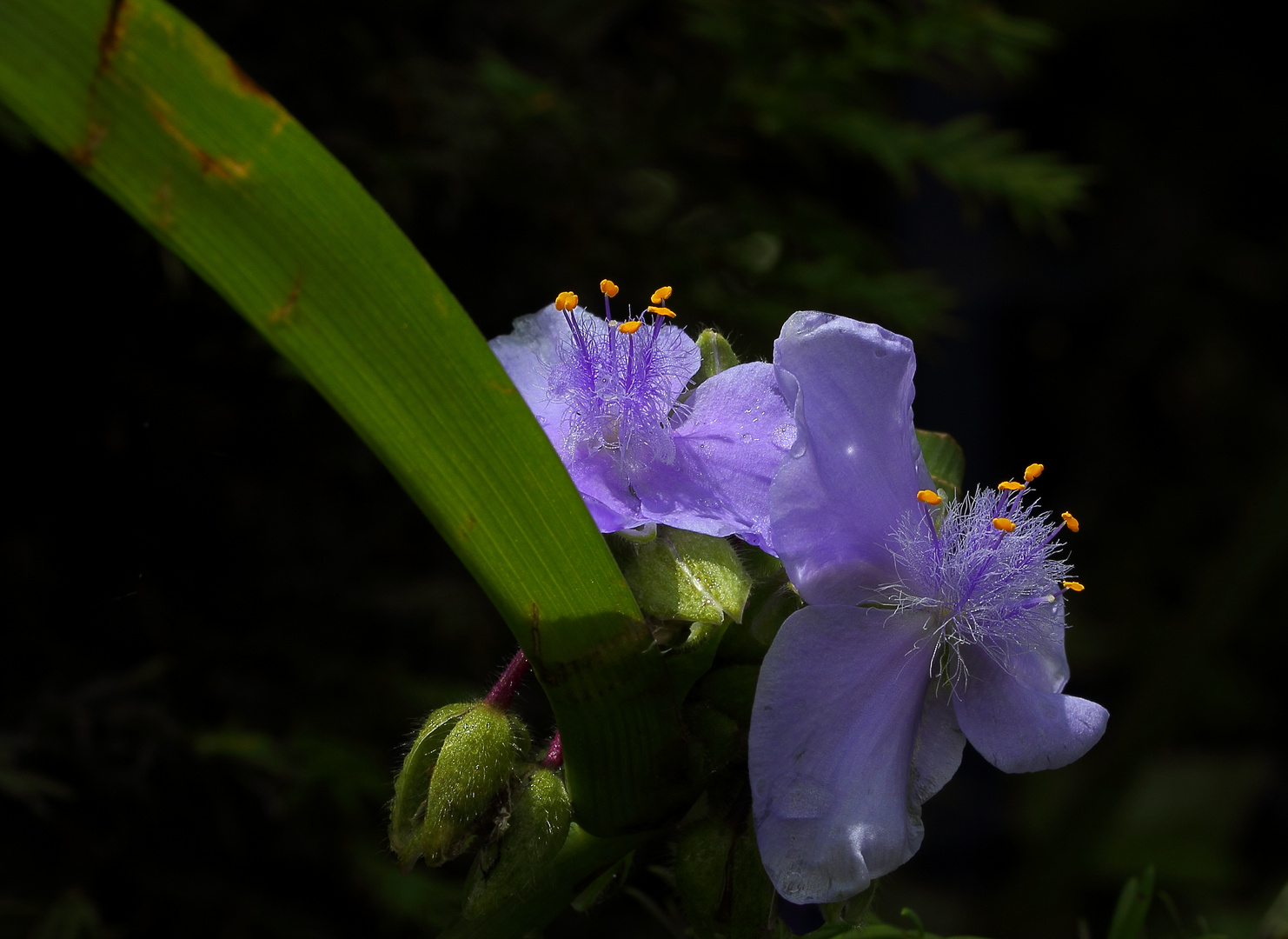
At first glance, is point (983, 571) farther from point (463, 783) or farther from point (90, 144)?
point (90, 144)

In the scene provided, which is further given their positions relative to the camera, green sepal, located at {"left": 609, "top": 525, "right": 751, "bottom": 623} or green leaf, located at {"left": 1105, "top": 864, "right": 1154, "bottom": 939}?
green leaf, located at {"left": 1105, "top": 864, "right": 1154, "bottom": 939}

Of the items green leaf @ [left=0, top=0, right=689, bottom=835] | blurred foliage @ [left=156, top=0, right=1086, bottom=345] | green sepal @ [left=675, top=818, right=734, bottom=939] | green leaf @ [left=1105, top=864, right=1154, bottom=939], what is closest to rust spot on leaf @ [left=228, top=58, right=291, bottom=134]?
green leaf @ [left=0, top=0, right=689, bottom=835]

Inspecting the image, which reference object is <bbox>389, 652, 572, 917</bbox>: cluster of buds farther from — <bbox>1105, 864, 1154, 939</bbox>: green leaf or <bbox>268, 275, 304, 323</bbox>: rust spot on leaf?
<bbox>1105, 864, 1154, 939</bbox>: green leaf

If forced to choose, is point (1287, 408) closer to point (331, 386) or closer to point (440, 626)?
point (440, 626)

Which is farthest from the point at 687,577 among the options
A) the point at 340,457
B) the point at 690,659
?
the point at 340,457

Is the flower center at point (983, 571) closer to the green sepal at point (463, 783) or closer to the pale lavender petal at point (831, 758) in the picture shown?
the pale lavender petal at point (831, 758)

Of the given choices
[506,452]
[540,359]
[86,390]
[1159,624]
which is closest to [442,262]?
[86,390]
